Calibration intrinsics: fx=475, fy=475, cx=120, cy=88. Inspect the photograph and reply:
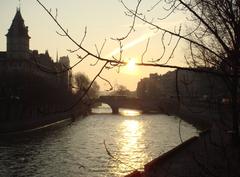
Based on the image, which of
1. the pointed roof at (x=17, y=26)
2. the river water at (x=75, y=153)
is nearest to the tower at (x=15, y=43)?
the pointed roof at (x=17, y=26)

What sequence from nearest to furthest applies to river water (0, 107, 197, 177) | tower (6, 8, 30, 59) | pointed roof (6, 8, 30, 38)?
river water (0, 107, 197, 177)
pointed roof (6, 8, 30, 38)
tower (6, 8, 30, 59)

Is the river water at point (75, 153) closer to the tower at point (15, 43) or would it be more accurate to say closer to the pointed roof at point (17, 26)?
the pointed roof at point (17, 26)

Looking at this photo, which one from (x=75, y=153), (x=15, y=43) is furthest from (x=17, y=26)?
(x=75, y=153)

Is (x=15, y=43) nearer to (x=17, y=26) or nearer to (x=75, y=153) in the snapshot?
(x=17, y=26)

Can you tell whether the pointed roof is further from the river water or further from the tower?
the river water

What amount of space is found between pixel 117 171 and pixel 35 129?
2464cm

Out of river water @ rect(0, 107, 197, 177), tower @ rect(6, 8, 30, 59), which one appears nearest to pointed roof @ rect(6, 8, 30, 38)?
tower @ rect(6, 8, 30, 59)

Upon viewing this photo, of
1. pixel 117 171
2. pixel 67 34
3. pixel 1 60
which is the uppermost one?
pixel 1 60

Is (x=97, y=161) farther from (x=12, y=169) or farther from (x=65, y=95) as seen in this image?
(x=65, y=95)

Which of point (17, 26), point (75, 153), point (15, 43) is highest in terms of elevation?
point (17, 26)

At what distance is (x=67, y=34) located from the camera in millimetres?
2828

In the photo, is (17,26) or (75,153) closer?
(75,153)

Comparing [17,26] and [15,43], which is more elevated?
[17,26]

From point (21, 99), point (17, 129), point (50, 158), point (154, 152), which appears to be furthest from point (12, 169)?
point (21, 99)
